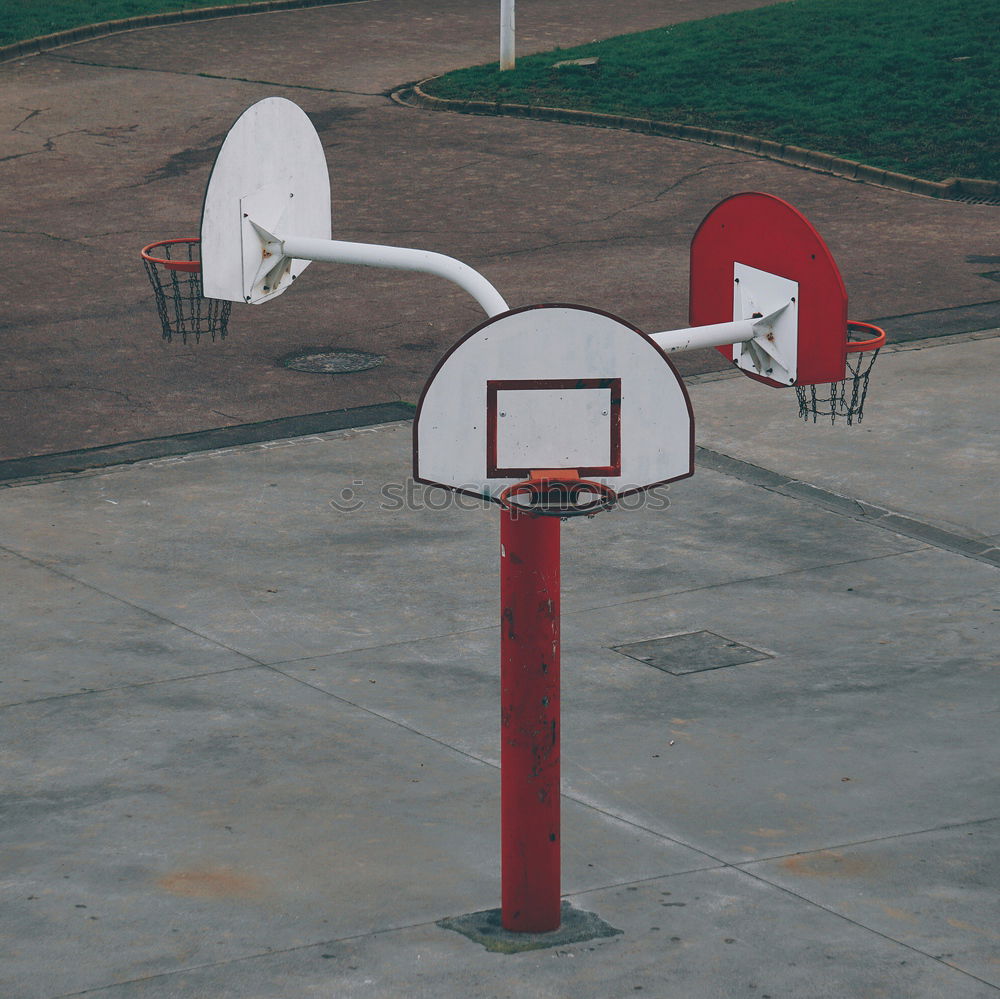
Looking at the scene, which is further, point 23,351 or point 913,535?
point 23,351

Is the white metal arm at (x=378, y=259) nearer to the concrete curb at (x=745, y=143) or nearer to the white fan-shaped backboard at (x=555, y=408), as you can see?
the white fan-shaped backboard at (x=555, y=408)

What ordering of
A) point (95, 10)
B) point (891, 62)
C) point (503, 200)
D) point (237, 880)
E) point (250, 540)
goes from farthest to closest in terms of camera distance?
1. point (95, 10)
2. point (891, 62)
3. point (503, 200)
4. point (250, 540)
5. point (237, 880)

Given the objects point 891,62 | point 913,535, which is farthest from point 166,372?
point 891,62

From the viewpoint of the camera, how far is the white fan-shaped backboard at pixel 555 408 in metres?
5.90

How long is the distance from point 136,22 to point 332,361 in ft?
53.0

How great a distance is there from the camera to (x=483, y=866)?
283 inches

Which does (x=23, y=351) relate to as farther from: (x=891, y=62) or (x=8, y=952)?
(x=891, y=62)

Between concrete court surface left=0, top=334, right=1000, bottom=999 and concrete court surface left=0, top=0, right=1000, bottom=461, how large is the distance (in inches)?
78.6

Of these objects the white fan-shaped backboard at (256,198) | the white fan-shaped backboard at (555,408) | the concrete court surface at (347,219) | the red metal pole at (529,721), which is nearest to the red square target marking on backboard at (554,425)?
the white fan-shaped backboard at (555,408)

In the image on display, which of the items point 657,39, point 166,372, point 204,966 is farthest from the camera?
point 657,39

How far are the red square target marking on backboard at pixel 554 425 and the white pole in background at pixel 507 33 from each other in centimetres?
1976

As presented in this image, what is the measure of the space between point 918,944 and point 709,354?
914 cm

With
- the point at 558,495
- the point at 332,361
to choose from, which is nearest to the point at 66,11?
the point at 332,361

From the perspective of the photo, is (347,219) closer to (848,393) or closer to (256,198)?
(848,393)
